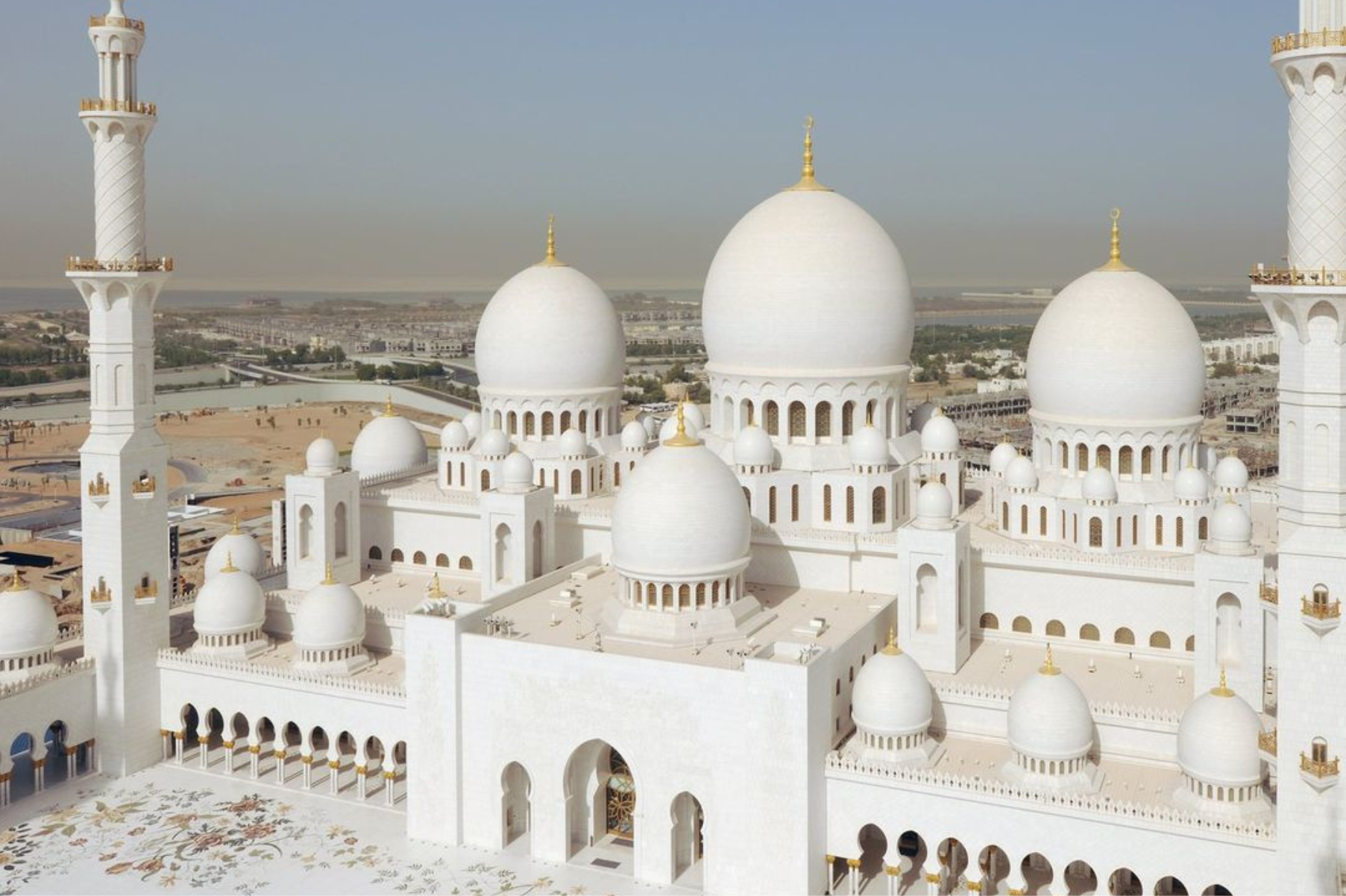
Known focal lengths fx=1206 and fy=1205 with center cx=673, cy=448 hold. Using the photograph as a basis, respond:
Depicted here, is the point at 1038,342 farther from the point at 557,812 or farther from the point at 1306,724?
the point at 557,812

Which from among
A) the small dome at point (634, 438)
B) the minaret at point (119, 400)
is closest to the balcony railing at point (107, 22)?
the minaret at point (119, 400)

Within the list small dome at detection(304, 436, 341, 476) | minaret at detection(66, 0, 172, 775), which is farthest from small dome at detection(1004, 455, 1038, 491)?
minaret at detection(66, 0, 172, 775)

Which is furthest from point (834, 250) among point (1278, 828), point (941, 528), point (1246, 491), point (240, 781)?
point (240, 781)

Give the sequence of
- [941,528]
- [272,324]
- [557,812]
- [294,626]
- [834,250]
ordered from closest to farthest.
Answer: [557,812]
[941,528]
[294,626]
[834,250]
[272,324]

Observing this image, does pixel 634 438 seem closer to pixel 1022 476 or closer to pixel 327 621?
pixel 327 621

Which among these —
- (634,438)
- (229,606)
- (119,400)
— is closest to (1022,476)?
(634,438)

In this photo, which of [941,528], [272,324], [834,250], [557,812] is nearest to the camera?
[557,812]

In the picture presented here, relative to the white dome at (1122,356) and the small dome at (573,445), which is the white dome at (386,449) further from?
the white dome at (1122,356)
